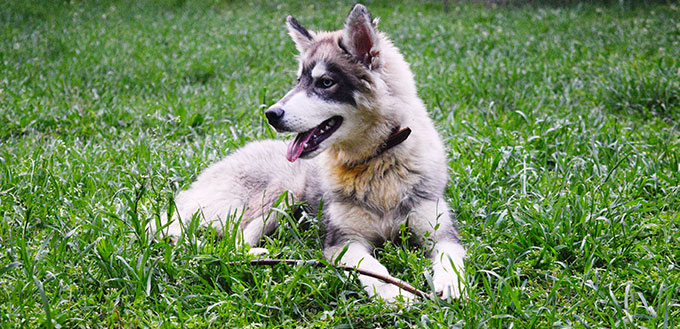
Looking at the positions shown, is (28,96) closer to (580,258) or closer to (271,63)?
(271,63)

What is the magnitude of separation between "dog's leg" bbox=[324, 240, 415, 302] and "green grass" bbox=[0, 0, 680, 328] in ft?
0.26

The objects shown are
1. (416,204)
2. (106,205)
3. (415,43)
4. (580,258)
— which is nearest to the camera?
(580,258)

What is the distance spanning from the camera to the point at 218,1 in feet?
41.7

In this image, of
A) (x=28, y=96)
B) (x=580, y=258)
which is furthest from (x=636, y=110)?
(x=28, y=96)

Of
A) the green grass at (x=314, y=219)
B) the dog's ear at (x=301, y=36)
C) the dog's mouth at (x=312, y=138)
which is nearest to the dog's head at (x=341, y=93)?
the dog's mouth at (x=312, y=138)

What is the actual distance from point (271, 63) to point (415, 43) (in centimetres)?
215

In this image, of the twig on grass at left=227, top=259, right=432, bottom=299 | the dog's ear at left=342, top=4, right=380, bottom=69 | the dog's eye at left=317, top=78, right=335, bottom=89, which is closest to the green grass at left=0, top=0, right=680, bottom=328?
the twig on grass at left=227, top=259, right=432, bottom=299

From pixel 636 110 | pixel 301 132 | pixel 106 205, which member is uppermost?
pixel 301 132

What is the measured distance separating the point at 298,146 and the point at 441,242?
0.87 metres

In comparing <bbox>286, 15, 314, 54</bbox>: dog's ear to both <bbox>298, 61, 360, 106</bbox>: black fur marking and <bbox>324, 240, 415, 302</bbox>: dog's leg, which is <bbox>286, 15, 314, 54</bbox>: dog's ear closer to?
<bbox>298, 61, 360, 106</bbox>: black fur marking

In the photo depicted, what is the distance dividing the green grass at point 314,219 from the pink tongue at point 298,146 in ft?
1.29

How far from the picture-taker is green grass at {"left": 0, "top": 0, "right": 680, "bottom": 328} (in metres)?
2.32

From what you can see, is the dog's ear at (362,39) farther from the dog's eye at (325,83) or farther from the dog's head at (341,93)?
the dog's eye at (325,83)

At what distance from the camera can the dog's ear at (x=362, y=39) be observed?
9.01 feet
